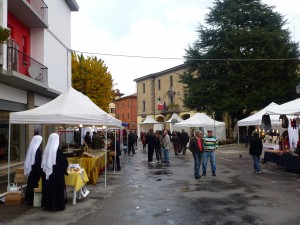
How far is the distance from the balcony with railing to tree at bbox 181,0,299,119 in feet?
66.6

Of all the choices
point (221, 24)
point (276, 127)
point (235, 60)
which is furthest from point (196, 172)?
point (221, 24)

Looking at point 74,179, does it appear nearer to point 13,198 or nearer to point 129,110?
point 13,198

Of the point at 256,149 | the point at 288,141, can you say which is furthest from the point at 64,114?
the point at 288,141

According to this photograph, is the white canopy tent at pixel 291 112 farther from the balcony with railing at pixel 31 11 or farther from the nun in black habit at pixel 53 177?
the balcony with railing at pixel 31 11

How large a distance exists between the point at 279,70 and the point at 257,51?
8.90 ft

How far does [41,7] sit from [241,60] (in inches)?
823

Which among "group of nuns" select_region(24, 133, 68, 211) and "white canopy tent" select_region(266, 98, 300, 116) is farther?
"white canopy tent" select_region(266, 98, 300, 116)

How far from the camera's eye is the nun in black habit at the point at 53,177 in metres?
8.86

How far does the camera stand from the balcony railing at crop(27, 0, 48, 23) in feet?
64.8

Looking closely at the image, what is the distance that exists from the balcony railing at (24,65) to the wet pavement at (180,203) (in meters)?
6.21

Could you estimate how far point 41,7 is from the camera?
20594 mm

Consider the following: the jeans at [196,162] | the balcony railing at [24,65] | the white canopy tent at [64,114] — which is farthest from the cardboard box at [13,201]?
the balcony railing at [24,65]

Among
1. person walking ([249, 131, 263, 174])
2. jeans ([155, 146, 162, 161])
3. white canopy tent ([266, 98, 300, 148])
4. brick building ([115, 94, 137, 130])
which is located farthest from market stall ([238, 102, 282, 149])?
brick building ([115, 94, 137, 130])

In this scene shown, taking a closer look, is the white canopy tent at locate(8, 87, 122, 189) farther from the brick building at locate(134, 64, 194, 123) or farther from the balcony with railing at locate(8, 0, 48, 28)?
the brick building at locate(134, 64, 194, 123)
